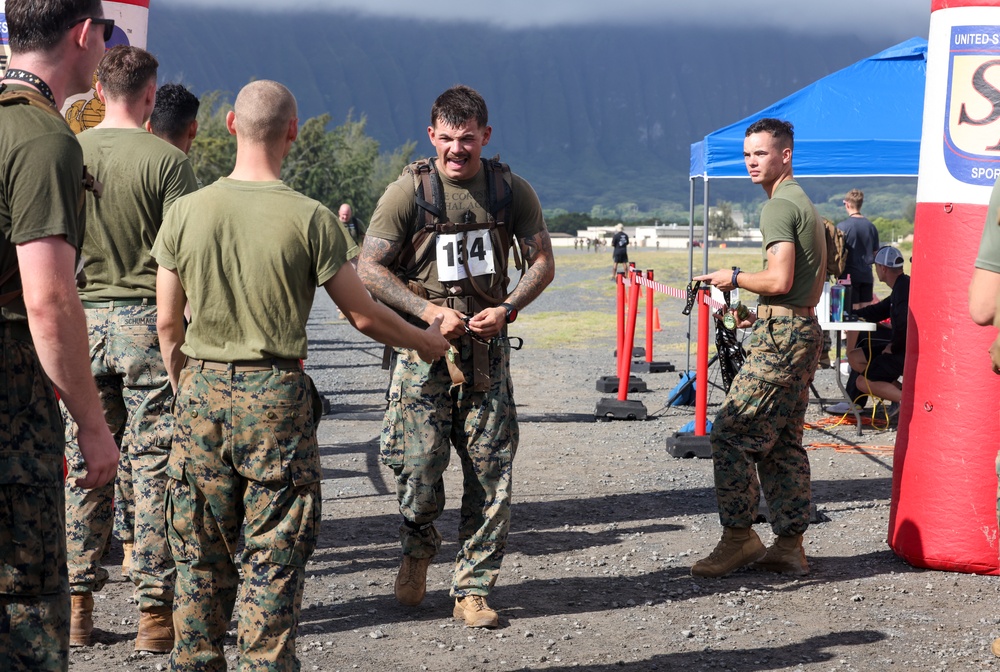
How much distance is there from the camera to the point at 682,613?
4945 millimetres

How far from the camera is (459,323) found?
15.0ft

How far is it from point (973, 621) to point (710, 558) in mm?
1201

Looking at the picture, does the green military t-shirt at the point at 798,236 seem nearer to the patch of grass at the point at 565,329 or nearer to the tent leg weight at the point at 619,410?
the tent leg weight at the point at 619,410

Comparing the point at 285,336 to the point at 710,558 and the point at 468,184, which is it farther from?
the point at 710,558

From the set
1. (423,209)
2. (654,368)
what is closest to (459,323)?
(423,209)

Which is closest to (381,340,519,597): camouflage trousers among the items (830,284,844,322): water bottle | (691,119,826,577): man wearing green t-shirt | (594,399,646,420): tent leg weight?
(691,119,826,577): man wearing green t-shirt

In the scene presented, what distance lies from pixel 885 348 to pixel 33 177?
27.1ft

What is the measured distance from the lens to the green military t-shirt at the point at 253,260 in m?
3.29

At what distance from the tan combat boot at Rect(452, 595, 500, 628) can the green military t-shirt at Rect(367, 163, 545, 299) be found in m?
1.27

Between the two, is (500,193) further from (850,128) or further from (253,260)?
(850,128)

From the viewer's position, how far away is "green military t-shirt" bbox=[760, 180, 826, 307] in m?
5.28

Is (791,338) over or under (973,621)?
over

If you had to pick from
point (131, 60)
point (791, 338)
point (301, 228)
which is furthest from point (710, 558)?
point (131, 60)

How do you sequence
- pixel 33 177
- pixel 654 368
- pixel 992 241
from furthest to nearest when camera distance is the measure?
1. pixel 654 368
2. pixel 992 241
3. pixel 33 177
